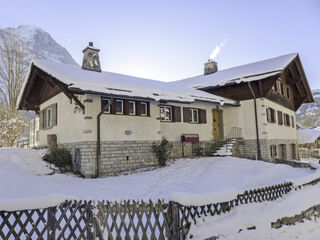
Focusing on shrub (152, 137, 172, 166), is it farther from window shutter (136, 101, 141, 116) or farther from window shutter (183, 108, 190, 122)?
window shutter (183, 108, 190, 122)

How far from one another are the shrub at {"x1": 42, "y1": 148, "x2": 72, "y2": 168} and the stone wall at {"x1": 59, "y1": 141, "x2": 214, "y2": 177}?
273 mm

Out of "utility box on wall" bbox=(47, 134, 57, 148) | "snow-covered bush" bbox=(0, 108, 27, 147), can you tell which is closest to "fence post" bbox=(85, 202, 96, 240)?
"utility box on wall" bbox=(47, 134, 57, 148)

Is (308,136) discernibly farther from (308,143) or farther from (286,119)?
(286,119)

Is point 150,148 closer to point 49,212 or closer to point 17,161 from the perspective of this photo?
point 17,161

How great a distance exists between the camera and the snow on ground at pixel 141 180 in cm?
789

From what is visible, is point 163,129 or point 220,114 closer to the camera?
point 163,129

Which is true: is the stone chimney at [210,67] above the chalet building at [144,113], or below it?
above

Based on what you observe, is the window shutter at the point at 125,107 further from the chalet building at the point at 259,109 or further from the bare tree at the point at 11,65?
the bare tree at the point at 11,65

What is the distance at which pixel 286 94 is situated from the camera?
22.6 meters

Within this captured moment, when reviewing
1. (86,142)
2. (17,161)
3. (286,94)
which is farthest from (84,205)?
(286,94)

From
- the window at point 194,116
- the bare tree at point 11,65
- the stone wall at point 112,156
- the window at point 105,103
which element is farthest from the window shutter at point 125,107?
the bare tree at point 11,65

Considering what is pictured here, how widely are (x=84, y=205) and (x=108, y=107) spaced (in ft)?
26.4

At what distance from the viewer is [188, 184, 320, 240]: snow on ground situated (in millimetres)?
4820

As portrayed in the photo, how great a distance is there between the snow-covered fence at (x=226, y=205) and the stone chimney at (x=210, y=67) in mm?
17833
